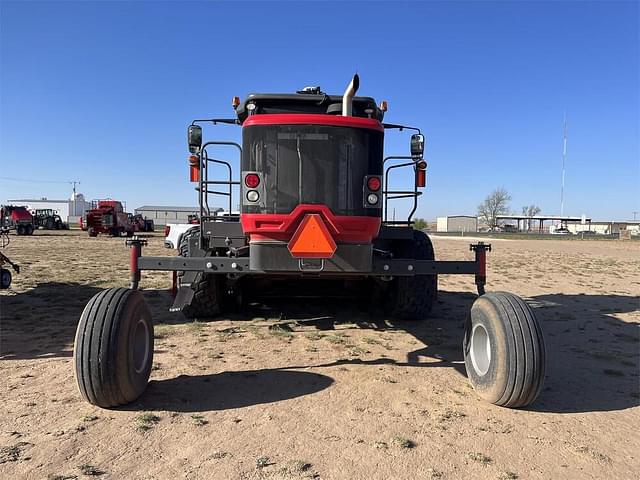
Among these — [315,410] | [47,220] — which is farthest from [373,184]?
[47,220]

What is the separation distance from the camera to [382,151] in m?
4.20

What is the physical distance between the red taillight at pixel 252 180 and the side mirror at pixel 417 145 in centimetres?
215

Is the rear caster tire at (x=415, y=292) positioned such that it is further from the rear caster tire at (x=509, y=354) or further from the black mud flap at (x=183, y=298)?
the black mud flap at (x=183, y=298)

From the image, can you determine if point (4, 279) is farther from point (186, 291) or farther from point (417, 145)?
point (417, 145)

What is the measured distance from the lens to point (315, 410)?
135 inches

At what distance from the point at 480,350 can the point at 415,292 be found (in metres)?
2.23

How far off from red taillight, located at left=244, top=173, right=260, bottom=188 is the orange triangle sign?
0.52m

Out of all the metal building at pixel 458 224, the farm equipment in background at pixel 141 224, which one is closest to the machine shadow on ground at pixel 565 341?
the farm equipment in background at pixel 141 224

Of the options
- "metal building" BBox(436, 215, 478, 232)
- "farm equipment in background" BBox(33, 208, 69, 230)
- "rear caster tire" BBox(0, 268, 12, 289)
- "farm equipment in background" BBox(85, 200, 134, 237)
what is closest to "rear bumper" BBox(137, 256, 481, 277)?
"rear caster tire" BBox(0, 268, 12, 289)

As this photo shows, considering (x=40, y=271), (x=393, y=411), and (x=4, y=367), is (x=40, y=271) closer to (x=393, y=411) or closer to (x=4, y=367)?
(x=4, y=367)

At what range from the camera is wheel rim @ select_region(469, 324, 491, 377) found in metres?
3.76

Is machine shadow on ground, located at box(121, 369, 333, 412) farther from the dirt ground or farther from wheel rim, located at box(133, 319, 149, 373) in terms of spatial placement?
wheel rim, located at box(133, 319, 149, 373)

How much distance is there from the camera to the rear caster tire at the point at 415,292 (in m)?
6.00

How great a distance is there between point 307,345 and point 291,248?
1.79 meters
